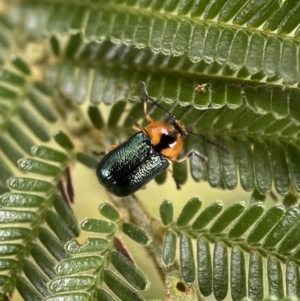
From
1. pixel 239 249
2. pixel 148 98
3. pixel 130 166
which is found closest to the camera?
pixel 239 249

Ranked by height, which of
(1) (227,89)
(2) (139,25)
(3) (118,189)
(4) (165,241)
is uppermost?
(2) (139,25)

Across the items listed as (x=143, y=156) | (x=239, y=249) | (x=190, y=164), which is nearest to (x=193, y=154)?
(x=190, y=164)

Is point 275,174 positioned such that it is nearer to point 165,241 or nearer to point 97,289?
point 165,241

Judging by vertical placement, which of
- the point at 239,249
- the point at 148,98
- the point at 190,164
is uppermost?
the point at 148,98

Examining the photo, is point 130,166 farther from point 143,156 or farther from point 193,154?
point 193,154

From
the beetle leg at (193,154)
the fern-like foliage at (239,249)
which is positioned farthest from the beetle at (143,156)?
the fern-like foliage at (239,249)

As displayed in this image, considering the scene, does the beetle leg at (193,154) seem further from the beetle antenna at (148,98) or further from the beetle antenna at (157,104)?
the beetle antenna at (148,98)

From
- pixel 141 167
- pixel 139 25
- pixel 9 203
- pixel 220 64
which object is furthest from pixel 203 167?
pixel 9 203
